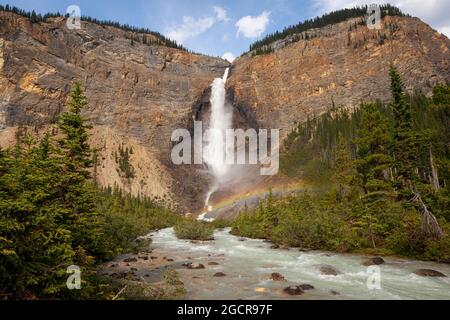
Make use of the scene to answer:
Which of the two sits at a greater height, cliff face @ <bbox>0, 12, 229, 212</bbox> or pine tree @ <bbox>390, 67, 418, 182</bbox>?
cliff face @ <bbox>0, 12, 229, 212</bbox>

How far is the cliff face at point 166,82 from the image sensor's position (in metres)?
103

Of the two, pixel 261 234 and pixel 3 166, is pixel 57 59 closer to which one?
pixel 261 234

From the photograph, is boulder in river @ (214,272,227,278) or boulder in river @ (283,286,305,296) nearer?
boulder in river @ (283,286,305,296)

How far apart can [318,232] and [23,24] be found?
127215mm

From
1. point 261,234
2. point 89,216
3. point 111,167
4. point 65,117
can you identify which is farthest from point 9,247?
point 111,167

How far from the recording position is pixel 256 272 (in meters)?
19.4

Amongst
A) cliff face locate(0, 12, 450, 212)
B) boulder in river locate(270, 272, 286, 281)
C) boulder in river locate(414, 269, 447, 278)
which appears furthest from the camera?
cliff face locate(0, 12, 450, 212)

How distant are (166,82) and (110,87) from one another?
74.2 feet

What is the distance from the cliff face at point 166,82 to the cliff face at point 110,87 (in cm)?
36

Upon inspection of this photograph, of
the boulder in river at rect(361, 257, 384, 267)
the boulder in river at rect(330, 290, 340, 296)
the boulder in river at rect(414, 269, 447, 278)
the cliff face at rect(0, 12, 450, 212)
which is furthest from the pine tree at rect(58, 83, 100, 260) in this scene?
the cliff face at rect(0, 12, 450, 212)

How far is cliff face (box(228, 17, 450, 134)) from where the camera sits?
106 meters

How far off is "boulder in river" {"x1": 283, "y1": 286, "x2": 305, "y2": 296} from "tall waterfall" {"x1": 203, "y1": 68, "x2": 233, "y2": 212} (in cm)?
9538

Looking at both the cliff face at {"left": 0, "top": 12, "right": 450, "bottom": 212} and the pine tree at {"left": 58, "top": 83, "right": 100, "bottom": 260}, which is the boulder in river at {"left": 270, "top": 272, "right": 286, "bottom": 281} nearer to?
the pine tree at {"left": 58, "top": 83, "right": 100, "bottom": 260}

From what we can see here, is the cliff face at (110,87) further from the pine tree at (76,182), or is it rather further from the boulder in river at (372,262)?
the boulder in river at (372,262)
